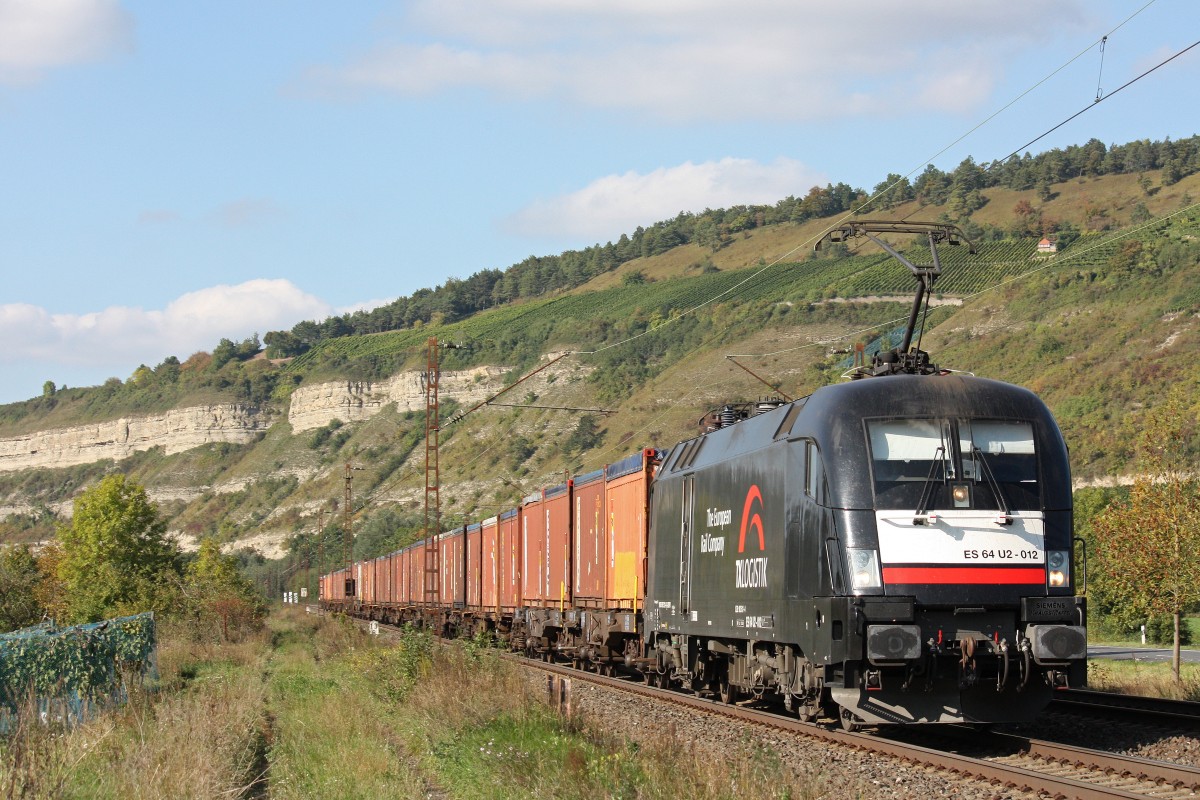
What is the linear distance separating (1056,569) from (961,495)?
3.89ft

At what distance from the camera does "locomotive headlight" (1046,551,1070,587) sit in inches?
500

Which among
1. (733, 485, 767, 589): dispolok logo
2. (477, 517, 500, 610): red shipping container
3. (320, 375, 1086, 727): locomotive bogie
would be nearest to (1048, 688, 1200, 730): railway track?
(320, 375, 1086, 727): locomotive bogie

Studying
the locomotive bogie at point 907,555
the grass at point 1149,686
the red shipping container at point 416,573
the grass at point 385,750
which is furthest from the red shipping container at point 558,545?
the red shipping container at point 416,573

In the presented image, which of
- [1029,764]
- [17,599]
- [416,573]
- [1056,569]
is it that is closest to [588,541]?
[1056,569]

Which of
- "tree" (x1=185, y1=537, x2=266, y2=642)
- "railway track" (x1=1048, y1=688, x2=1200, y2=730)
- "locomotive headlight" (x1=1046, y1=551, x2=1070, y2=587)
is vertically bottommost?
"tree" (x1=185, y1=537, x2=266, y2=642)

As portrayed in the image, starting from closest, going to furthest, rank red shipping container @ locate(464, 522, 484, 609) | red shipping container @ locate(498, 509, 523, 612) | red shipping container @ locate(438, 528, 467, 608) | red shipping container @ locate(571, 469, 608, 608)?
red shipping container @ locate(571, 469, 608, 608) → red shipping container @ locate(498, 509, 523, 612) → red shipping container @ locate(464, 522, 484, 609) → red shipping container @ locate(438, 528, 467, 608)

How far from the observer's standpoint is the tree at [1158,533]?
76.7 ft

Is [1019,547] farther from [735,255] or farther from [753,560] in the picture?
[735,255]

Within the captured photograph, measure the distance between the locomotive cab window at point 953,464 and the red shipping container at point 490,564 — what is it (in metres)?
23.9

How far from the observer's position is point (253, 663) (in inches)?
1416

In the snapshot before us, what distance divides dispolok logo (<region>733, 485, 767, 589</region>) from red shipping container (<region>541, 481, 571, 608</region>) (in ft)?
37.2

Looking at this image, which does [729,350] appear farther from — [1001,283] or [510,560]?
[510,560]

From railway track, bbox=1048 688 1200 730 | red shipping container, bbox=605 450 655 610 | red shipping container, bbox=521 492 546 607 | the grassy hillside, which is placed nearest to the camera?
railway track, bbox=1048 688 1200 730

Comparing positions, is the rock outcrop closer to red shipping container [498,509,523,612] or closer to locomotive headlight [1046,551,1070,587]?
red shipping container [498,509,523,612]
